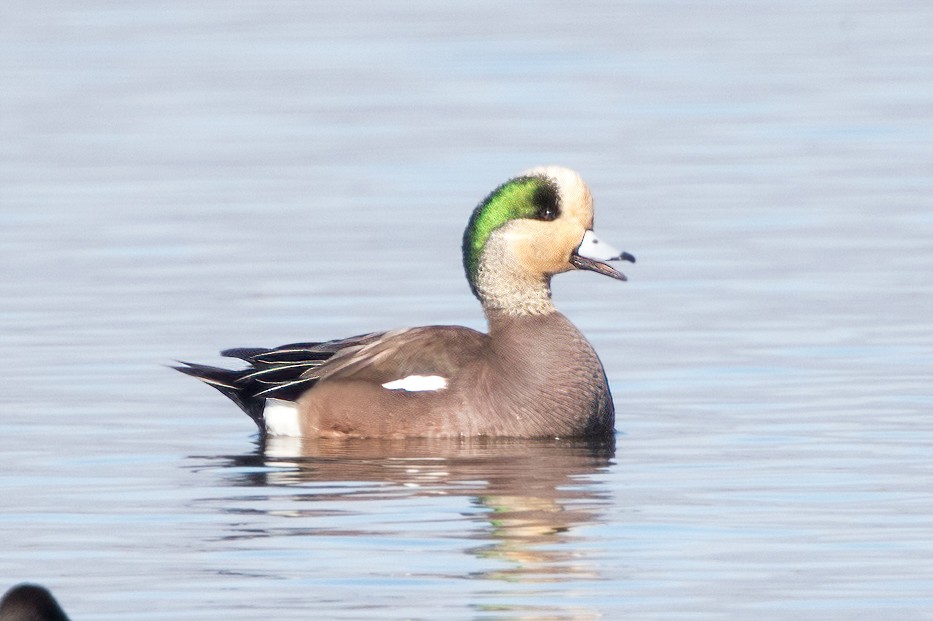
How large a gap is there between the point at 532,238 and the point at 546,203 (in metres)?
0.19

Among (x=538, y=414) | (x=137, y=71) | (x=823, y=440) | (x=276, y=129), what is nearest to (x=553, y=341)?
(x=538, y=414)

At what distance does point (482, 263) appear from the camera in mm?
11664

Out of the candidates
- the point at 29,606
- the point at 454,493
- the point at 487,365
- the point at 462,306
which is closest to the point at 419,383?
the point at 487,365

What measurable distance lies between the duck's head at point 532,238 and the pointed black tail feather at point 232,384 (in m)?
→ 1.28

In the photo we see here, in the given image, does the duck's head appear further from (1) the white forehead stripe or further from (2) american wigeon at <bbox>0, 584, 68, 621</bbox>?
(2) american wigeon at <bbox>0, 584, 68, 621</bbox>

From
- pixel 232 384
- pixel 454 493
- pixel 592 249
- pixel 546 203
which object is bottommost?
pixel 454 493

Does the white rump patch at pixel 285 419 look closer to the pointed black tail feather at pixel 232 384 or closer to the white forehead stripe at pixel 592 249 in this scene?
the pointed black tail feather at pixel 232 384

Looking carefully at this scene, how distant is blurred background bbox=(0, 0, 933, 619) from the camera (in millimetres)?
8273

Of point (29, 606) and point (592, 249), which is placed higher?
point (592, 249)

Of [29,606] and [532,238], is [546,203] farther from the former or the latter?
[29,606]

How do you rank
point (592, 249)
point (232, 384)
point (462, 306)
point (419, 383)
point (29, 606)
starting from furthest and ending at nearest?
point (462, 306) → point (592, 249) → point (232, 384) → point (419, 383) → point (29, 606)

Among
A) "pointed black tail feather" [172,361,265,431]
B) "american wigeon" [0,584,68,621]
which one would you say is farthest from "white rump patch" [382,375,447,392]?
"american wigeon" [0,584,68,621]

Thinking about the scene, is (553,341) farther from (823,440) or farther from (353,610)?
(353,610)

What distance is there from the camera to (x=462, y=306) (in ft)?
46.3
